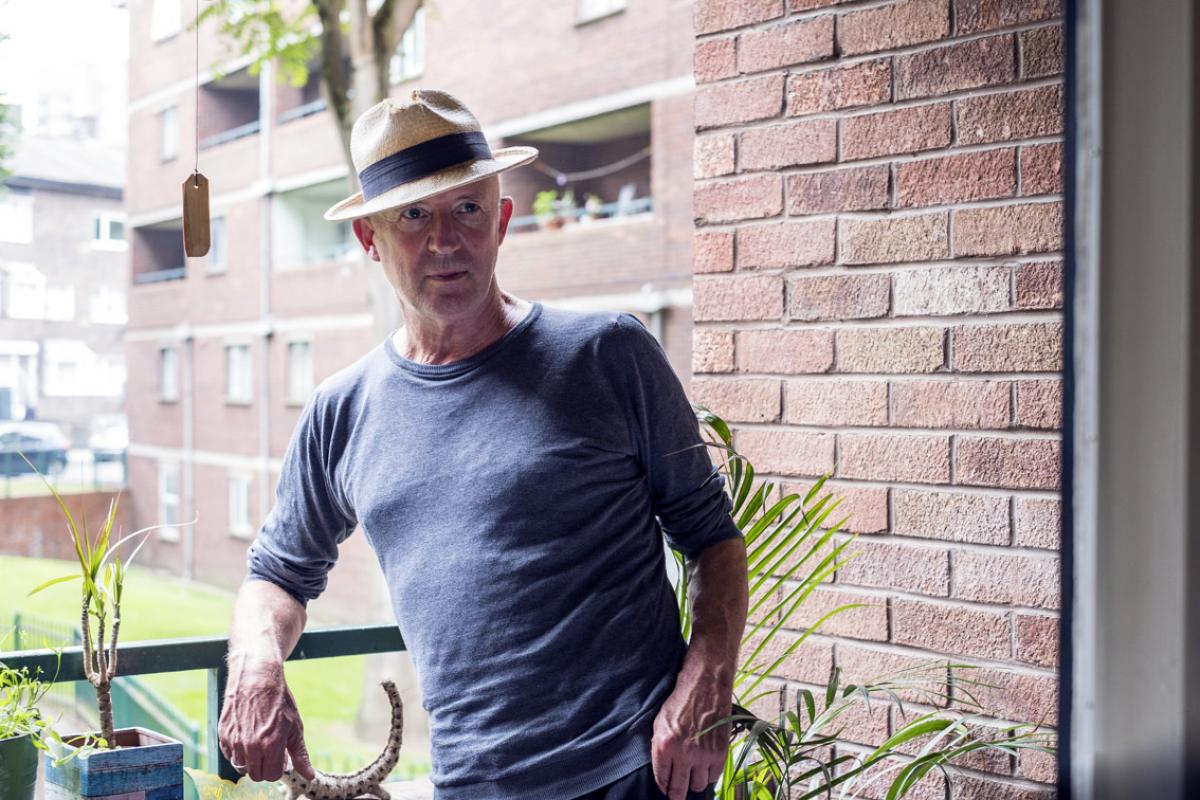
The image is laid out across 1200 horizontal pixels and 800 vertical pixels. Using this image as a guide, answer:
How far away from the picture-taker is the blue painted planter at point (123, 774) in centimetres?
136

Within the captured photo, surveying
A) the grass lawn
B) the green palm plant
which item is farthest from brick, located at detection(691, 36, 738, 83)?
the grass lawn

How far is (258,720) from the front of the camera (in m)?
1.32

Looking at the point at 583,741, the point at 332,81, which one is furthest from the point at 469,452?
the point at 332,81

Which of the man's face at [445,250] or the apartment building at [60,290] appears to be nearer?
the man's face at [445,250]

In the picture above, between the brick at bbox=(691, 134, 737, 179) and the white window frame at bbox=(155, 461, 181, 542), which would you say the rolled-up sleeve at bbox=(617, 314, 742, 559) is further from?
the white window frame at bbox=(155, 461, 181, 542)

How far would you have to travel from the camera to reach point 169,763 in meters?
1.41

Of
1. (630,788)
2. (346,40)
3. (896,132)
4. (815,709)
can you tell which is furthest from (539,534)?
(346,40)

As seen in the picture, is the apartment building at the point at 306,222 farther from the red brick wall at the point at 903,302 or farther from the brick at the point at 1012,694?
the brick at the point at 1012,694

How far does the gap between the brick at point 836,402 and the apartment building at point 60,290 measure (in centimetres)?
484

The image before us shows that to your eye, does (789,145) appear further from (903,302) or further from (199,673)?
(199,673)

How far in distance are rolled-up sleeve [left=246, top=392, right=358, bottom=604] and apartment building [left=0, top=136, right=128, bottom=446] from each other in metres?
4.63

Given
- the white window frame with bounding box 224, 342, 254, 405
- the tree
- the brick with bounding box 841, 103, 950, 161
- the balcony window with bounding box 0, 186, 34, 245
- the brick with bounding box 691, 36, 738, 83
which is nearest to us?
the brick with bounding box 841, 103, 950, 161

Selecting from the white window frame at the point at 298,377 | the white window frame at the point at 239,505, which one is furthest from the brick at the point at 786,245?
the white window frame at the point at 239,505

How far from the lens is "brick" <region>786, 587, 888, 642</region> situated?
1.64 meters
